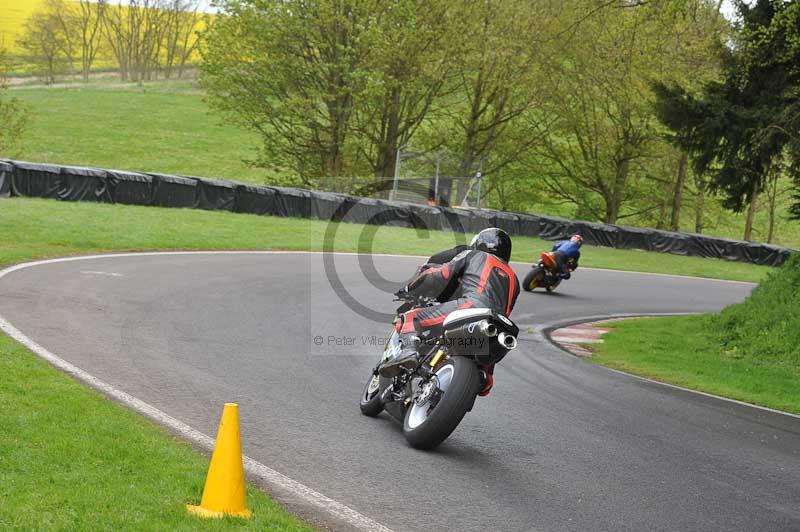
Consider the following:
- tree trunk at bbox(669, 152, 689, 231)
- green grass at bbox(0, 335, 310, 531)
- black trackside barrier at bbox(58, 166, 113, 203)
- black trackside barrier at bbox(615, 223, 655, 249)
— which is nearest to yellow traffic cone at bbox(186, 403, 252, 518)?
green grass at bbox(0, 335, 310, 531)

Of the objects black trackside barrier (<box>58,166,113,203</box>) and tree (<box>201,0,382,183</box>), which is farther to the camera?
tree (<box>201,0,382,183</box>)

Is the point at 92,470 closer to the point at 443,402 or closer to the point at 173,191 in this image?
the point at 443,402

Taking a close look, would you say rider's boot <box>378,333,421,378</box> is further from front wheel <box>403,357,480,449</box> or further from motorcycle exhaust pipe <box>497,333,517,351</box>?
motorcycle exhaust pipe <box>497,333,517,351</box>

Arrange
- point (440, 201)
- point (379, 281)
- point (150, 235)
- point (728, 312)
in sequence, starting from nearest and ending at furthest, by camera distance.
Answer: point (728, 312)
point (379, 281)
point (150, 235)
point (440, 201)

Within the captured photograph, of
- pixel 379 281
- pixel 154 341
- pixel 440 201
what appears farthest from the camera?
pixel 440 201

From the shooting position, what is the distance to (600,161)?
46.6 metres

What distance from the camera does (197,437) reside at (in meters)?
6.29

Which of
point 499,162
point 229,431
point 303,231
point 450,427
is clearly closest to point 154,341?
point 450,427

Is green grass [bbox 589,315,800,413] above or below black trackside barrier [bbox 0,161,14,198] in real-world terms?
below

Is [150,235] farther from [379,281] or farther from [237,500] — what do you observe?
[237,500]

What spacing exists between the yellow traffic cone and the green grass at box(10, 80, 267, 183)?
159 feet

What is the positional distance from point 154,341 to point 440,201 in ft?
84.0

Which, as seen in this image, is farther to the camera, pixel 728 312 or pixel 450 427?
pixel 728 312

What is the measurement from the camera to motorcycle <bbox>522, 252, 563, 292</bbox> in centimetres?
1961
